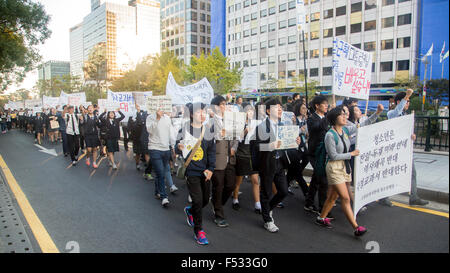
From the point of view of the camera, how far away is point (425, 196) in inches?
229

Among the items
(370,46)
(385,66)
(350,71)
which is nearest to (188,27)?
(370,46)

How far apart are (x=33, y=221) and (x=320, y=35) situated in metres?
55.8

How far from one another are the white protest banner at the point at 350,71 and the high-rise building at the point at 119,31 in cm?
10945

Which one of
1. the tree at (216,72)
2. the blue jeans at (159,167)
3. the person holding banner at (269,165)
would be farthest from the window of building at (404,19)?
the blue jeans at (159,167)

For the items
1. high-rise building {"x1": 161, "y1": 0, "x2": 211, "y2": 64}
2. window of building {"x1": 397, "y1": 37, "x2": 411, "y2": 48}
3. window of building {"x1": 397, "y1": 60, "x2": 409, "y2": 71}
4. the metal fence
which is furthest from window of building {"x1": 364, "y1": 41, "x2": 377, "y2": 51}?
high-rise building {"x1": 161, "y1": 0, "x2": 211, "y2": 64}

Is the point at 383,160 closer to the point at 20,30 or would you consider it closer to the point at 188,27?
the point at 20,30

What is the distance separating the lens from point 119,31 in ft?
380

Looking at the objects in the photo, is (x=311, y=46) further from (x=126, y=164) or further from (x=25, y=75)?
(x=126, y=164)

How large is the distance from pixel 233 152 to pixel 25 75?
55.1 feet

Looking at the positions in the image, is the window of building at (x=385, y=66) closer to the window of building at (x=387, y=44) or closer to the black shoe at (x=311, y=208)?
the window of building at (x=387, y=44)

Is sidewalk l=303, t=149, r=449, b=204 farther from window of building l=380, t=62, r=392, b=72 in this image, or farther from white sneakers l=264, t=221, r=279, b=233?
window of building l=380, t=62, r=392, b=72

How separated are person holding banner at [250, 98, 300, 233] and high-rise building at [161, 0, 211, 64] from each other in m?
80.0

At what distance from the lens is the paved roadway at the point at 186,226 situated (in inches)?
160

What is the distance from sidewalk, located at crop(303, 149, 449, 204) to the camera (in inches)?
224
